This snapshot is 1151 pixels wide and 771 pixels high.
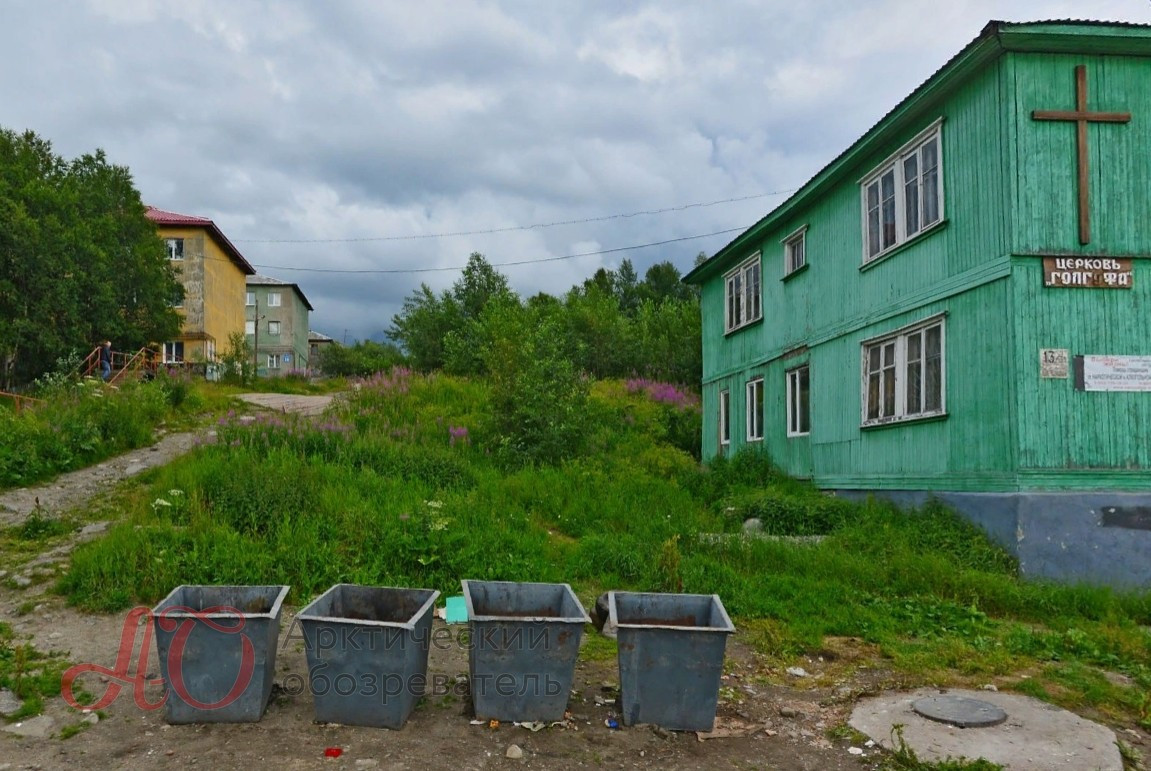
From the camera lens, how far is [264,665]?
5.00 m

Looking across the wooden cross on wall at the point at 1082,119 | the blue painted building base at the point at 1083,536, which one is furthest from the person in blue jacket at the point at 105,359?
the wooden cross on wall at the point at 1082,119

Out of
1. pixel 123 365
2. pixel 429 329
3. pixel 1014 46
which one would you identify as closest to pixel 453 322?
pixel 429 329

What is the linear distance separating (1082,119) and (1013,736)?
24.2ft

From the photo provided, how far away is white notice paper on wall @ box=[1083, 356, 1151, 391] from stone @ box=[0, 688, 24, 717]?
1022 cm

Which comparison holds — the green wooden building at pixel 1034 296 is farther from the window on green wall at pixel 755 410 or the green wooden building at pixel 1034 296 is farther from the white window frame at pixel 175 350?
the white window frame at pixel 175 350

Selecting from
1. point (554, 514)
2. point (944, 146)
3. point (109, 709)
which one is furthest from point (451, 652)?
point (944, 146)

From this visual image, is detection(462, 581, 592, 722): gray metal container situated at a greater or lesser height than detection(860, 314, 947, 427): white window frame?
lesser

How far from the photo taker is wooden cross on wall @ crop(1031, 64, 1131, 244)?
9086mm

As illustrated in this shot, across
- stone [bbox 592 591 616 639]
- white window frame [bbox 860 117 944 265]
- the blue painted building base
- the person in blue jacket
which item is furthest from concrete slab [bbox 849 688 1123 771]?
the person in blue jacket

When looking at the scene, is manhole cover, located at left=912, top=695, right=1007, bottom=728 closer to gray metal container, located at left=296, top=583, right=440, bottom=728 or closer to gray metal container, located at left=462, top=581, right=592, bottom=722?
gray metal container, located at left=462, top=581, right=592, bottom=722

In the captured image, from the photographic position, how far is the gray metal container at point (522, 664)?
499 cm

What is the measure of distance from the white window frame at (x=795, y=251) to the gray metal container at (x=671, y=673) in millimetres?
10524

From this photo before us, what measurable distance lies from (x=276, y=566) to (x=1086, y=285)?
931 cm

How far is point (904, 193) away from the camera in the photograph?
1134 centimetres
